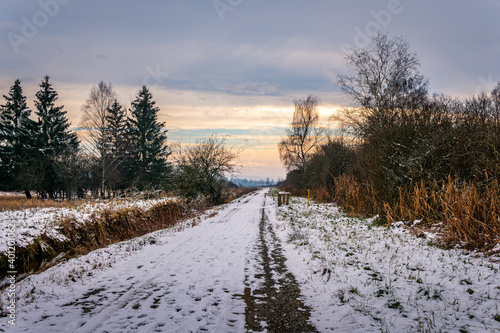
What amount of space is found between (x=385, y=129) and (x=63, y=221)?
475 inches

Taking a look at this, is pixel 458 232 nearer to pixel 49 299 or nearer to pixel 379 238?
pixel 379 238

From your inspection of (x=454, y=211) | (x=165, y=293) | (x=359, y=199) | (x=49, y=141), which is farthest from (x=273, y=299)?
(x=49, y=141)

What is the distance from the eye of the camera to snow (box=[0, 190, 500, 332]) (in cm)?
321

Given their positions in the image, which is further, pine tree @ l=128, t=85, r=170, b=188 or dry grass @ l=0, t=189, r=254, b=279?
pine tree @ l=128, t=85, r=170, b=188

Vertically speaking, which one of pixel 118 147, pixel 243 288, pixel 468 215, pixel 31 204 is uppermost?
pixel 118 147

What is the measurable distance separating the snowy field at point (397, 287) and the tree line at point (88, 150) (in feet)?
56.0

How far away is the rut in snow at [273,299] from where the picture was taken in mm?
3277

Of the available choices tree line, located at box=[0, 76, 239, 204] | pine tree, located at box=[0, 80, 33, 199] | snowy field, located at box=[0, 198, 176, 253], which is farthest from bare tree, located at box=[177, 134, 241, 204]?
pine tree, located at box=[0, 80, 33, 199]

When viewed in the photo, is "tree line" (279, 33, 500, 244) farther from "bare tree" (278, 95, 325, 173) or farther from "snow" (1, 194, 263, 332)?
"bare tree" (278, 95, 325, 173)

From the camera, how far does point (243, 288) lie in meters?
4.46

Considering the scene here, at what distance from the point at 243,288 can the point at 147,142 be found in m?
32.2

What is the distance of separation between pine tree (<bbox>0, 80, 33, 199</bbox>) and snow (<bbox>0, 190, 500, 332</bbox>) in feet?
108

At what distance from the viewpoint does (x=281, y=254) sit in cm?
690

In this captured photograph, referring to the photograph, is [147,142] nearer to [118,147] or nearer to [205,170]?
[118,147]
